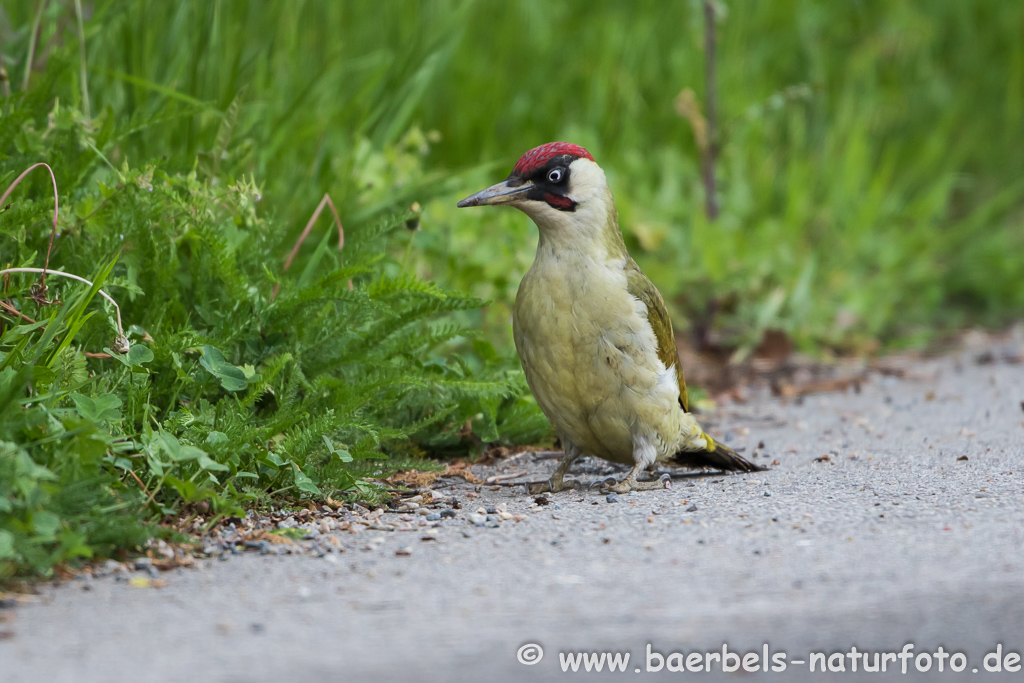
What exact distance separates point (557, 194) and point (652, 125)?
399 cm

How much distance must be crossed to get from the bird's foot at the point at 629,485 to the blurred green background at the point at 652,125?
1.29m

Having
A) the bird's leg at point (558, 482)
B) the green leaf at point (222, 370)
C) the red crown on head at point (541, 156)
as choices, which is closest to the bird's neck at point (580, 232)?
the red crown on head at point (541, 156)

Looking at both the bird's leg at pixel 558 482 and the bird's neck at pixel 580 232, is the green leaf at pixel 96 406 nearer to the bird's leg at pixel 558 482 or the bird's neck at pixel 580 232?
the bird's leg at pixel 558 482

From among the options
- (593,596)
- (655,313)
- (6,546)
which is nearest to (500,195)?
(655,313)

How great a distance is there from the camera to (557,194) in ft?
12.8

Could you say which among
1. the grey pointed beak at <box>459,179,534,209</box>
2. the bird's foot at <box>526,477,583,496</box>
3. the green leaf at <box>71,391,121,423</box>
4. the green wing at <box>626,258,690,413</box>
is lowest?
the bird's foot at <box>526,477,583,496</box>

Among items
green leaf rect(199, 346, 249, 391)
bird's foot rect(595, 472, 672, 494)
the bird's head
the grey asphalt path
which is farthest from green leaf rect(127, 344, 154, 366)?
bird's foot rect(595, 472, 672, 494)

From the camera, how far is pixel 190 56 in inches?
200

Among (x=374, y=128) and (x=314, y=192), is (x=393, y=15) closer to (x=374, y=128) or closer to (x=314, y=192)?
(x=374, y=128)

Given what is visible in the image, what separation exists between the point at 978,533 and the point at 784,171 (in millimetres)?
5284

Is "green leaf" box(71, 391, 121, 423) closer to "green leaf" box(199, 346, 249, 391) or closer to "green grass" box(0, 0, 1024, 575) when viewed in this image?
"green grass" box(0, 0, 1024, 575)

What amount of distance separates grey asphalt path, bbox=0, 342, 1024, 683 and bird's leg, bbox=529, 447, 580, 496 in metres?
0.24

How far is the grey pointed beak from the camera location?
150 inches

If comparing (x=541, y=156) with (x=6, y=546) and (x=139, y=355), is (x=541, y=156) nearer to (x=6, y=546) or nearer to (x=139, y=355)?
(x=139, y=355)
